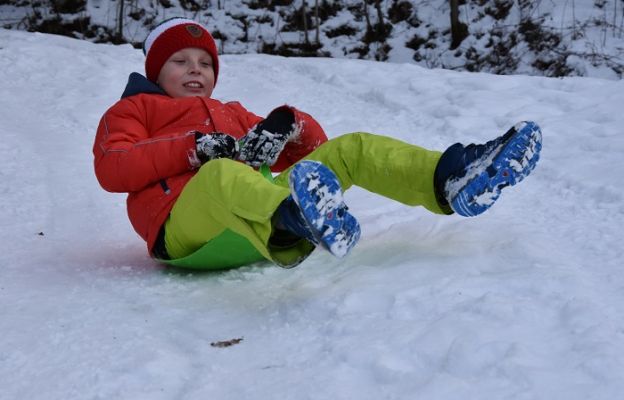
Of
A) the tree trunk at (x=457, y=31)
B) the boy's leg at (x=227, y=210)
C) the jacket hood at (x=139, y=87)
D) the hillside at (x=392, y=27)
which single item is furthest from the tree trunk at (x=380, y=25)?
the boy's leg at (x=227, y=210)

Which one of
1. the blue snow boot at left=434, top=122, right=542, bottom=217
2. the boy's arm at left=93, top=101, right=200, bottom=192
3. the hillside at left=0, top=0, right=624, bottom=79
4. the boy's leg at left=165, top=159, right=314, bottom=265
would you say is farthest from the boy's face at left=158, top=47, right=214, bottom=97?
the hillside at left=0, top=0, right=624, bottom=79

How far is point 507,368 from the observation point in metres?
1.28

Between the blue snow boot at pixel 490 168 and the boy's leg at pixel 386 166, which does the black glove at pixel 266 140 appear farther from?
the blue snow boot at pixel 490 168

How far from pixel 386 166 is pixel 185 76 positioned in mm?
1104

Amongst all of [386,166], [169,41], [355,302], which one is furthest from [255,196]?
[169,41]

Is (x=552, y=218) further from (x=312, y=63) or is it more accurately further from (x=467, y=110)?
(x=312, y=63)

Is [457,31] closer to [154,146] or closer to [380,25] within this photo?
[380,25]

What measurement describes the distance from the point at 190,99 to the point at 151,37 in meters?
0.47

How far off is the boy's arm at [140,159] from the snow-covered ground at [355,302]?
0.30 m

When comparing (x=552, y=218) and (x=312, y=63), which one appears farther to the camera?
(x=312, y=63)

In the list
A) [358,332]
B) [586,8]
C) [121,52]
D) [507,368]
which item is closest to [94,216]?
[358,332]

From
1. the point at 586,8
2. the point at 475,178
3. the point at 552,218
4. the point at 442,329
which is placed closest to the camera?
the point at 442,329

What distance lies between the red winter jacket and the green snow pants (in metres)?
0.11

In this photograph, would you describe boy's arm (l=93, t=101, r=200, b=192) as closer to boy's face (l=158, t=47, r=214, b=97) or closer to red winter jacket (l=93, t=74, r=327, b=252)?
red winter jacket (l=93, t=74, r=327, b=252)
